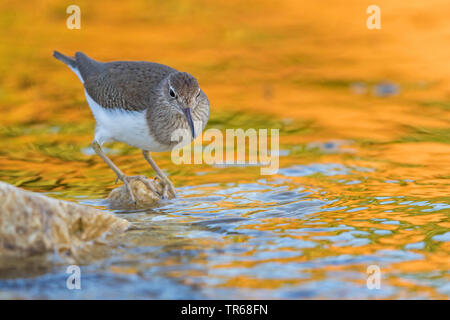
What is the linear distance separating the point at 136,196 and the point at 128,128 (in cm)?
85

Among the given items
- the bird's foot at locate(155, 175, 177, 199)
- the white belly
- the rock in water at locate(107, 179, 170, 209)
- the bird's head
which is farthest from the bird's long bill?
the rock in water at locate(107, 179, 170, 209)

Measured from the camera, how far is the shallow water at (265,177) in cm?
549

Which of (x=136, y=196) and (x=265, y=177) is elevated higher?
(x=265, y=177)

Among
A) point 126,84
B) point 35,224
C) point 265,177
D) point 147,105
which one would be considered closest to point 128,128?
point 147,105

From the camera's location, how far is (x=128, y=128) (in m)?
7.43

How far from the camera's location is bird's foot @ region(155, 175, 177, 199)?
783 cm

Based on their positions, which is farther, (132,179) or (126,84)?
(132,179)

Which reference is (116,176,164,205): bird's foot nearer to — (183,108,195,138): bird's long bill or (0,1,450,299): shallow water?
(0,1,450,299): shallow water

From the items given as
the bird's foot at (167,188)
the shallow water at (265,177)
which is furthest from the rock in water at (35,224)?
the bird's foot at (167,188)

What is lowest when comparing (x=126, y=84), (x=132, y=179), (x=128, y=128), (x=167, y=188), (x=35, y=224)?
(x=35, y=224)

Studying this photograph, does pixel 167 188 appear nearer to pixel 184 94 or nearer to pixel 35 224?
pixel 184 94

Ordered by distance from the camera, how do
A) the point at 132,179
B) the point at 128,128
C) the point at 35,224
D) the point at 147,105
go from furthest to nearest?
the point at 132,179
the point at 147,105
the point at 128,128
the point at 35,224

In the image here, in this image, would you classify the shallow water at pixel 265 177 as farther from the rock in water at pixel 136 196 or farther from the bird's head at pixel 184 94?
the bird's head at pixel 184 94

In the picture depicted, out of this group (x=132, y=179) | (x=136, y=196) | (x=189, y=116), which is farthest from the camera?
(x=132, y=179)
